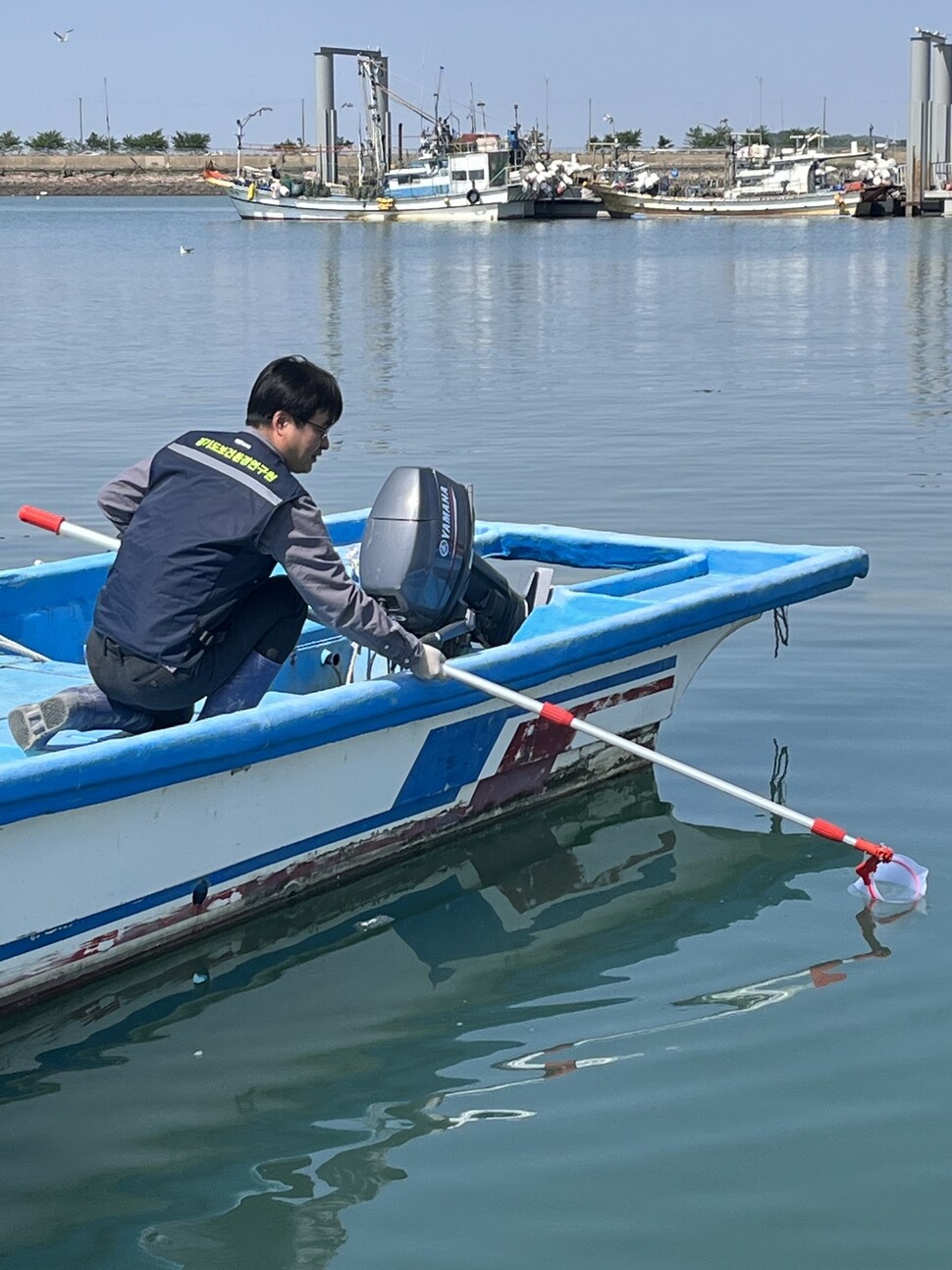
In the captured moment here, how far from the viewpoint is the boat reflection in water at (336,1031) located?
13.1ft

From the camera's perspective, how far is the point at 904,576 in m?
9.47

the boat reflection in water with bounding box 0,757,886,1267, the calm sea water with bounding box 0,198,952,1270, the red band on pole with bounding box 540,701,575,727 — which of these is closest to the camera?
the calm sea water with bounding box 0,198,952,1270

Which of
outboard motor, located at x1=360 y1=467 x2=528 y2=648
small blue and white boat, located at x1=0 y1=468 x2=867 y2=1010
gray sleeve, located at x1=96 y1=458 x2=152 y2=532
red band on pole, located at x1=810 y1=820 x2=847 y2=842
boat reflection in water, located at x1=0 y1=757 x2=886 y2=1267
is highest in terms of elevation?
gray sleeve, located at x1=96 y1=458 x2=152 y2=532

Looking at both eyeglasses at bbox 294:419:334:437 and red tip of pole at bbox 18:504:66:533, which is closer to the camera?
eyeglasses at bbox 294:419:334:437

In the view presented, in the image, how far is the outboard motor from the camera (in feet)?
18.3

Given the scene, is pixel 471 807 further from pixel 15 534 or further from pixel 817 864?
pixel 15 534

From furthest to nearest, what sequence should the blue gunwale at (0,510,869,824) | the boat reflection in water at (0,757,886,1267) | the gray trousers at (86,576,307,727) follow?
the gray trousers at (86,576,307,727) → the blue gunwale at (0,510,869,824) → the boat reflection in water at (0,757,886,1267)

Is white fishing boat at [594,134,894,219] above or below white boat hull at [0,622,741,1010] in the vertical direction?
above

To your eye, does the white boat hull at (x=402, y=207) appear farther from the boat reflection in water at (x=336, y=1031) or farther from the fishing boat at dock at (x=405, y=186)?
the boat reflection in water at (x=336, y=1031)

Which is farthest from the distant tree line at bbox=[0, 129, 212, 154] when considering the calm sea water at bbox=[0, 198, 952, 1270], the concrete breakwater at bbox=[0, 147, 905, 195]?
the calm sea water at bbox=[0, 198, 952, 1270]

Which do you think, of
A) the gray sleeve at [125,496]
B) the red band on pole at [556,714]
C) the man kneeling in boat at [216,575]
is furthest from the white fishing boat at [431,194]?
the man kneeling in boat at [216,575]

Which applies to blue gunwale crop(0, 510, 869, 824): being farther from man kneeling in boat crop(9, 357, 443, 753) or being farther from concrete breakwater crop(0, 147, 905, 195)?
concrete breakwater crop(0, 147, 905, 195)

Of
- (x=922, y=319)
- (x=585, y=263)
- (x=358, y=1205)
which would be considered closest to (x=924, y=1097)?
(x=358, y=1205)

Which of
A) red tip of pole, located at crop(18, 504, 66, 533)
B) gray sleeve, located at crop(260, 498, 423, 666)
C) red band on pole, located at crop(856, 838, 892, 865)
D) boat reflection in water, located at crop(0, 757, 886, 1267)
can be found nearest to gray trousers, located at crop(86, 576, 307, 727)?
gray sleeve, located at crop(260, 498, 423, 666)
